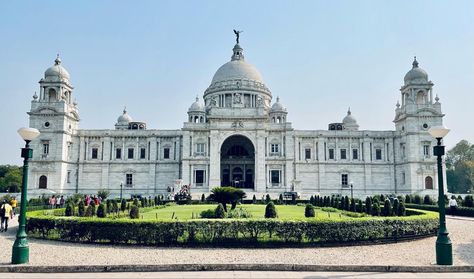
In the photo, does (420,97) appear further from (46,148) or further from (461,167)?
(46,148)

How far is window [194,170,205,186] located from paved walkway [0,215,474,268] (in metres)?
38.5

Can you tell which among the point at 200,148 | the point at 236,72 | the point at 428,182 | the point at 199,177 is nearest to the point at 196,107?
the point at 236,72

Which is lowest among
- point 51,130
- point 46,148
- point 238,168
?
point 238,168

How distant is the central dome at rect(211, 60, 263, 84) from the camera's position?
67.6m

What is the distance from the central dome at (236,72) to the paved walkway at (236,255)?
54.5m

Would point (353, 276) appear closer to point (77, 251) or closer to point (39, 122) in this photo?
point (77, 251)

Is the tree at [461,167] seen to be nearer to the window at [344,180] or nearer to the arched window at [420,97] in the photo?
the arched window at [420,97]

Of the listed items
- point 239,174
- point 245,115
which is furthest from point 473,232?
point 239,174

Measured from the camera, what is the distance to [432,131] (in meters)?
12.4

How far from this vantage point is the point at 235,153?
60562 millimetres

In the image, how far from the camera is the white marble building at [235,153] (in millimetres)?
52875

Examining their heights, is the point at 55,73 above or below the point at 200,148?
above

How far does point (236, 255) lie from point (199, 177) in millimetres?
41791

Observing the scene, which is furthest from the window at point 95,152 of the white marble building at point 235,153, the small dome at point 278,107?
the small dome at point 278,107
